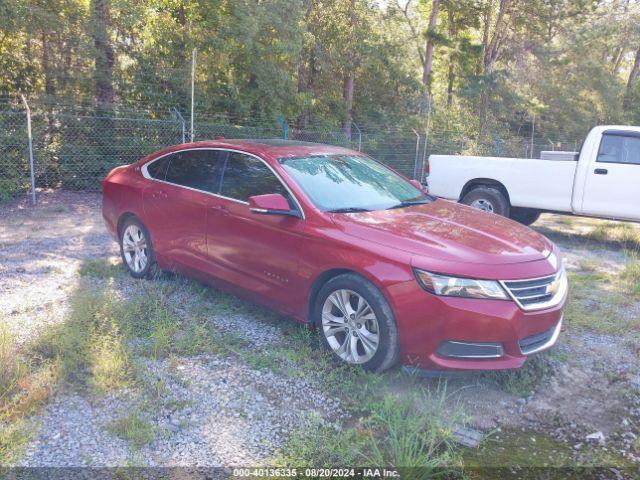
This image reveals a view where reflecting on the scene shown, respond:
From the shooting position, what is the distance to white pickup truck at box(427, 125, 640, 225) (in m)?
8.58

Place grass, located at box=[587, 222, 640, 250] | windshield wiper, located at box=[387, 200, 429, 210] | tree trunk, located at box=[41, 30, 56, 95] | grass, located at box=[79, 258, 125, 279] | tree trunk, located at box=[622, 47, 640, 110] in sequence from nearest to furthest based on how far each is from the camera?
windshield wiper, located at box=[387, 200, 429, 210] → grass, located at box=[79, 258, 125, 279] → grass, located at box=[587, 222, 640, 250] → tree trunk, located at box=[41, 30, 56, 95] → tree trunk, located at box=[622, 47, 640, 110]

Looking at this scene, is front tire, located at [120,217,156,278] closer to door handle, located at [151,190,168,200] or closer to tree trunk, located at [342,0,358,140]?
door handle, located at [151,190,168,200]

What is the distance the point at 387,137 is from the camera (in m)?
16.9

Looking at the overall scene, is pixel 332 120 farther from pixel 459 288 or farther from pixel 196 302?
pixel 459 288

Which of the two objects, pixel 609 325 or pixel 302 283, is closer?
pixel 302 283

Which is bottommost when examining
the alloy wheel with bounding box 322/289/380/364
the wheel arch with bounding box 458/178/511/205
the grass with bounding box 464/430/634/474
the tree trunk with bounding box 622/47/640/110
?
the grass with bounding box 464/430/634/474

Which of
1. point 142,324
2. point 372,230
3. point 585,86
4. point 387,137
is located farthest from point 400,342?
point 585,86

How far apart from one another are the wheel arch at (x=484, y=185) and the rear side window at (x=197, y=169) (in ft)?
18.8

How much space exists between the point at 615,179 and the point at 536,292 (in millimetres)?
5688

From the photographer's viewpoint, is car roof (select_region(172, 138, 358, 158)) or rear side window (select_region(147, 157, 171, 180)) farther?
rear side window (select_region(147, 157, 171, 180))

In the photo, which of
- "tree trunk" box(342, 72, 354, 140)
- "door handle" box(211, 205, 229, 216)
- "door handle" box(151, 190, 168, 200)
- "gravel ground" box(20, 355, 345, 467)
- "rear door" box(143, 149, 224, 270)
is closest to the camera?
"gravel ground" box(20, 355, 345, 467)

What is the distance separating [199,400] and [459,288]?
71.6 inches

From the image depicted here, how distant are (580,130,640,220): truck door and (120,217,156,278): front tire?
6.48 metres

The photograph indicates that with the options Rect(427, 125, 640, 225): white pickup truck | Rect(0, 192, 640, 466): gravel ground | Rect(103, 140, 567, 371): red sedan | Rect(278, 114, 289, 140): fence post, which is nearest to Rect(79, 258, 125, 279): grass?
Rect(103, 140, 567, 371): red sedan
